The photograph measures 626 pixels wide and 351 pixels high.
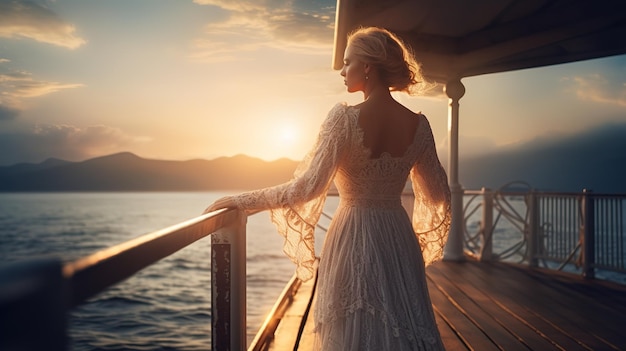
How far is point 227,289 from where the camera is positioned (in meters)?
1.93

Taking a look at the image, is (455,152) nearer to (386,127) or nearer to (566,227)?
(566,227)

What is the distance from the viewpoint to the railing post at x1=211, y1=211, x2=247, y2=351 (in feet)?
6.26

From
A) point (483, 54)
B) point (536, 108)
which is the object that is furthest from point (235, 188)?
point (483, 54)

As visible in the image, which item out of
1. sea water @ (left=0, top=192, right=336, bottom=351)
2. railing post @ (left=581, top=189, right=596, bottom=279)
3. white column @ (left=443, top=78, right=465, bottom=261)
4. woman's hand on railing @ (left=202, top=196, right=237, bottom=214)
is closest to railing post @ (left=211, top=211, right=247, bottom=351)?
woman's hand on railing @ (left=202, top=196, right=237, bottom=214)

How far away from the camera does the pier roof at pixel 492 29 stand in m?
4.75

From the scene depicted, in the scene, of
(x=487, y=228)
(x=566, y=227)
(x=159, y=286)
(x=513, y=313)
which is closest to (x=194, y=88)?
(x=159, y=286)

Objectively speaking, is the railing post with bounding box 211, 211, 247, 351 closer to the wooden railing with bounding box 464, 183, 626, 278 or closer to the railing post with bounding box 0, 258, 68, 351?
the railing post with bounding box 0, 258, 68, 351

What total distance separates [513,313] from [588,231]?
2.62 metres

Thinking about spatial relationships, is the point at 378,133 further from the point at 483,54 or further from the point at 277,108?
the point at 277,108

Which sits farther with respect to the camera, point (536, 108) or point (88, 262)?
point (536, 108)

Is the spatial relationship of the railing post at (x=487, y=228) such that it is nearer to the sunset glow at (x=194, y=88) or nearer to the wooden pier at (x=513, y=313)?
the wooden pier at (x=513, y=313)

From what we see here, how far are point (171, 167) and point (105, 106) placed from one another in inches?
431

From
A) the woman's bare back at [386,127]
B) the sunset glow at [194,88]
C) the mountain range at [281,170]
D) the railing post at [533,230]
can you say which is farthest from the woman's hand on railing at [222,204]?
the sunset glow at [194,88]

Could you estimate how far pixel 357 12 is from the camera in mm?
4723
